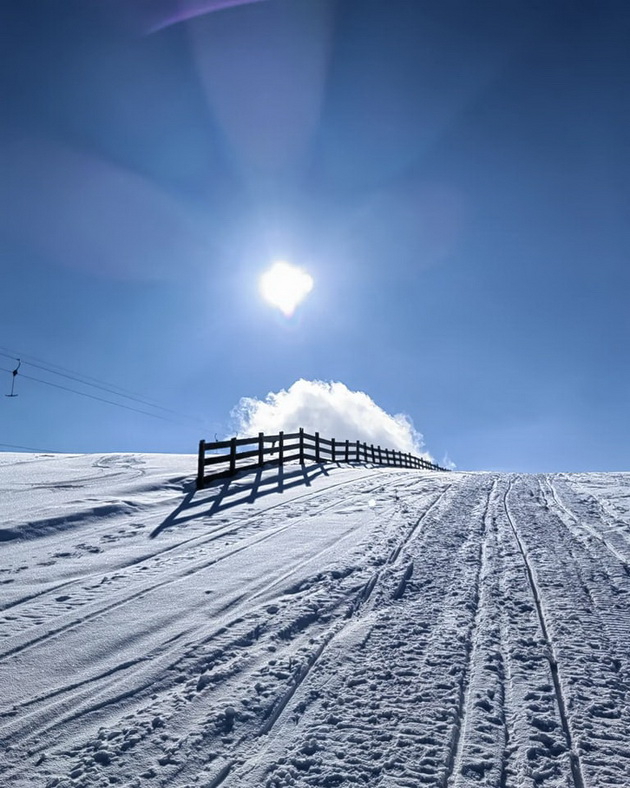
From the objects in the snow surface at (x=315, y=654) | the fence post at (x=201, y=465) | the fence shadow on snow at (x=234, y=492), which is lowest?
the snow surface at (x=315, y=654)

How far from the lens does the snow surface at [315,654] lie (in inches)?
112

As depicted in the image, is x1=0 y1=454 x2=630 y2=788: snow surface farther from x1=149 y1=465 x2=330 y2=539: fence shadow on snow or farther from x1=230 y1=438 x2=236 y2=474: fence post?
x1=230 y1=438 x2=236 y2=474: fence post

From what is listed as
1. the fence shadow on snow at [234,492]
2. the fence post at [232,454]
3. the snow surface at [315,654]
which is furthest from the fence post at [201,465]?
the snow surface at [315,654]

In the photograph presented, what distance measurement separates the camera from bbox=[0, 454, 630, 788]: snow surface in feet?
9.36

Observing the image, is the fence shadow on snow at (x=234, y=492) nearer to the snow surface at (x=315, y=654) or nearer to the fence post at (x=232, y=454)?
the fence post at (x=232, y=454)

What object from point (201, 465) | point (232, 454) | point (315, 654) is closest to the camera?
point (315, 654)

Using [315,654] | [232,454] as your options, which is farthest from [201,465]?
[315,654]

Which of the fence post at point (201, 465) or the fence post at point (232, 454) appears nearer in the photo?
the fence post at point (201, 465)

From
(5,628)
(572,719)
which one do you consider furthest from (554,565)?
(5,628)

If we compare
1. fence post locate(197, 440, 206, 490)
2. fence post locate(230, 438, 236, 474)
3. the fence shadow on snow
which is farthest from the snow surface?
fence post locate(230, 438, 236, 474)

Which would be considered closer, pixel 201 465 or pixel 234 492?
pixel 234 492

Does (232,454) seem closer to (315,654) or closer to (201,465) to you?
(201,465)

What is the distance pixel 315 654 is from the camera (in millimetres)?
4047

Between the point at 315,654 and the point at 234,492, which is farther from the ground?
the point at 234,492
